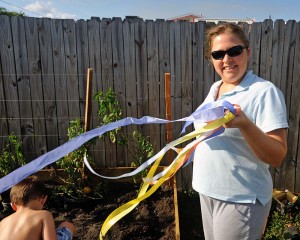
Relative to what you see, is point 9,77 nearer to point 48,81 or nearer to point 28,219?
point 48,81

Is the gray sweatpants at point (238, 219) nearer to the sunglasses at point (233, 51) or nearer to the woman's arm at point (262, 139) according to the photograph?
the woman's arm at point (262, 139)

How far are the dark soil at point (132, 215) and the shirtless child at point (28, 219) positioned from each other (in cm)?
83

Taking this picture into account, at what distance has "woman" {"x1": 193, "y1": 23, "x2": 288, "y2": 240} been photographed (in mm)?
1461

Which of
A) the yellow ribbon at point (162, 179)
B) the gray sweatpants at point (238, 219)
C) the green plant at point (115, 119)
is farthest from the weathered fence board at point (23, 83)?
the gray sweatpants at point (238, 219)

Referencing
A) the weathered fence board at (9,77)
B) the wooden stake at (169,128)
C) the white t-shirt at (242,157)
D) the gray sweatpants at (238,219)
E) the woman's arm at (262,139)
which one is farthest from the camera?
the weathered fence board at (9,77)

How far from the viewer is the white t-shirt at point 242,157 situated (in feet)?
4.72

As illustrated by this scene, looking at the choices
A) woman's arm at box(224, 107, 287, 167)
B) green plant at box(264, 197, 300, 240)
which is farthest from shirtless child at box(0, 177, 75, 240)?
green plant at box(264, 197, 300, 240)

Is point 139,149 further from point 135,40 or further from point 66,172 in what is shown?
point 135,40

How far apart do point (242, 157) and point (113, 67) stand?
103 inches

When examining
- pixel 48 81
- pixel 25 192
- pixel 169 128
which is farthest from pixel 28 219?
pixel 48 81

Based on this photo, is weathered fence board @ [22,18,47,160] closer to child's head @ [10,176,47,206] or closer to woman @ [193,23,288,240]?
child's head @ [10,176,47,206]

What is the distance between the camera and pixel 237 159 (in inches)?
61.9

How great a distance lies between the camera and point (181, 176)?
424 centimetres

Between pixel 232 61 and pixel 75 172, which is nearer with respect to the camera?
pixel 232 61
